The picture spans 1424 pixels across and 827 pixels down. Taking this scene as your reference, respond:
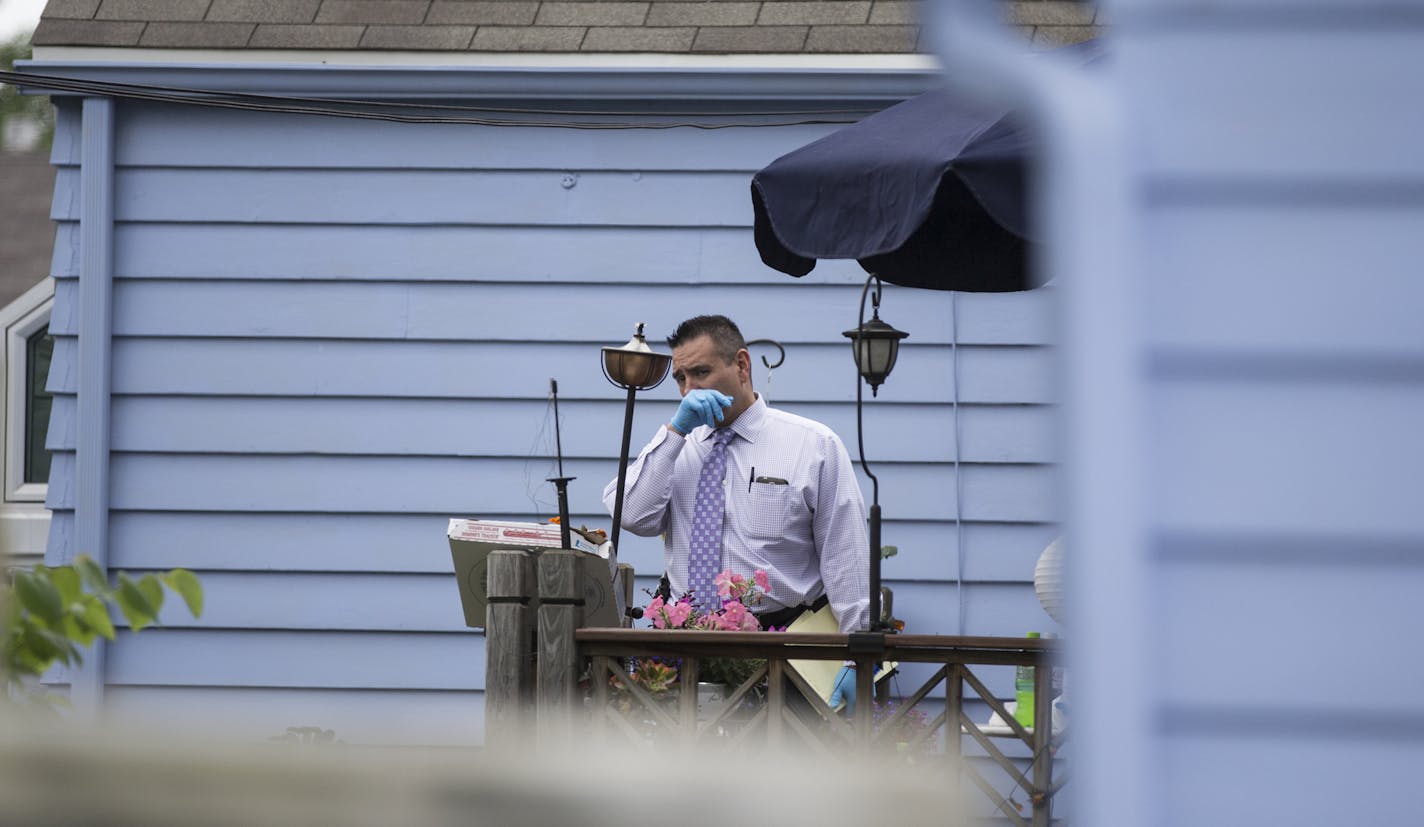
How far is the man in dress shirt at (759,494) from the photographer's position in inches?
184

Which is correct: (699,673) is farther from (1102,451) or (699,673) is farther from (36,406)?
(36,406)

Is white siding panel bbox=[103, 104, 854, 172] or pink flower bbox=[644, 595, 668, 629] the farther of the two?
white siding panel bbox=[103, 104, 854, 172]

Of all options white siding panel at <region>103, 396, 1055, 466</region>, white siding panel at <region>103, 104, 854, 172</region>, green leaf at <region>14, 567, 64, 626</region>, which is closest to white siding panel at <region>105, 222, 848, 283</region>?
white siding panel at <region>103, 104, 854, 172</region>

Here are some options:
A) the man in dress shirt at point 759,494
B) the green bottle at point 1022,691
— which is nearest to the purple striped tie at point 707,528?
the man in dress shirt at point 759,494

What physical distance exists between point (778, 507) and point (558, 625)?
152 centimetres

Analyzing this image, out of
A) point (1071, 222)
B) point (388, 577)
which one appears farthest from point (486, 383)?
point (1071, 222)

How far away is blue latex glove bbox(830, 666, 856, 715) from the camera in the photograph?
389 cm

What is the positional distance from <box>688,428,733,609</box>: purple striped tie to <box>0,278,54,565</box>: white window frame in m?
2.72

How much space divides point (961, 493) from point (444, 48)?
260cm

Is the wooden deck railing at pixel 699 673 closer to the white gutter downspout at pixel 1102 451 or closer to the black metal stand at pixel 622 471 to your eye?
the black metal stand at pixel 622 471

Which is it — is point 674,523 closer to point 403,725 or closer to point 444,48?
point 444,48

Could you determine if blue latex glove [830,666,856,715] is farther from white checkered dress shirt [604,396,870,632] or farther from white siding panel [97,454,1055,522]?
white siding panel [97,454,1055,522]

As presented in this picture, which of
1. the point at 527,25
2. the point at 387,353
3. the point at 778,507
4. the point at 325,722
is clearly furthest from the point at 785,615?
the point at 325,722

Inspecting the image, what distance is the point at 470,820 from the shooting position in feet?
2.28
